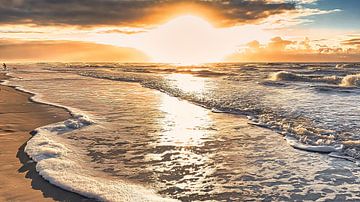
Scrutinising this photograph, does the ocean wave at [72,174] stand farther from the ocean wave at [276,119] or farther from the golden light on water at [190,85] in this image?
the golden light on water at [190,85]

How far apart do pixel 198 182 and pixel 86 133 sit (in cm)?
463

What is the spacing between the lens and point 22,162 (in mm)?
6672

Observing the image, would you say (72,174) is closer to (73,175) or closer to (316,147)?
(73,175)

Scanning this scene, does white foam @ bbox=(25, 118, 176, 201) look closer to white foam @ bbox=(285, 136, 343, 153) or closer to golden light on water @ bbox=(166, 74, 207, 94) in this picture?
white foam @ bbox=(285, 136, 343, 153)

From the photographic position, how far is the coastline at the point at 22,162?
5.17 meters

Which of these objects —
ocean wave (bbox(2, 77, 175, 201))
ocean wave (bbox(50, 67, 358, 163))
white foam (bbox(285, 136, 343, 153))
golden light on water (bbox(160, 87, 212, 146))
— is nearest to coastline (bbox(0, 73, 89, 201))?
ocean wave (bbox(2, 77, 175, 201))

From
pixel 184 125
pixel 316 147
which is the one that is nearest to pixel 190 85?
pixel 184 125

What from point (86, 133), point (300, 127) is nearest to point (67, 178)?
point (86, 133)

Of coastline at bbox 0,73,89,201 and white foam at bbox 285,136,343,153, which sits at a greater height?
coastline at bbox 0,73,89,201

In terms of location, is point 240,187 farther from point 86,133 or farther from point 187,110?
point 187,110

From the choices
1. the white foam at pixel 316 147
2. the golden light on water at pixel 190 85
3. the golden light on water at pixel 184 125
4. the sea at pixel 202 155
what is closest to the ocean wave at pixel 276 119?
the sea at pixel 202 155

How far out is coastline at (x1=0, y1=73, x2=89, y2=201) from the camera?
5.17m

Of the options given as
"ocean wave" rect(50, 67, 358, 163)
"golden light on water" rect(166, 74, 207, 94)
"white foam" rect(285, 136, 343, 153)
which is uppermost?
"golden light on water" rect(166, 74, 207, 94)

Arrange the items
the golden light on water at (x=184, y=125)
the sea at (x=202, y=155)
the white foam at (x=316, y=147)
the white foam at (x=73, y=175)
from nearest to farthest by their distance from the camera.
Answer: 1. the white foam at (x=73, y=175)
2. the sea at (x=202, y=155)
3. the white foam at (x=316, y=147)
4. the golden light on water at (x=184, y=125)
